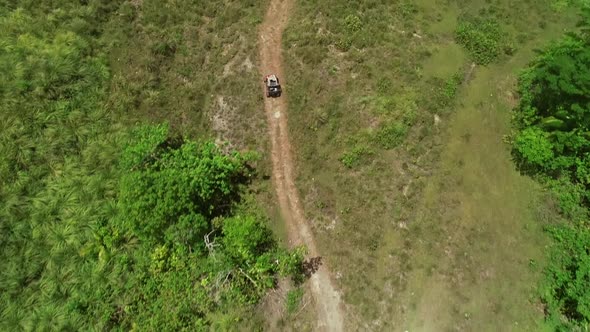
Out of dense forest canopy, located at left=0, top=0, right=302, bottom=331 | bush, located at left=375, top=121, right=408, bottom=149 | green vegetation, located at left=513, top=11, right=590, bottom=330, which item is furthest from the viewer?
bush, located at left=375, top=121, right=408, bottom=149

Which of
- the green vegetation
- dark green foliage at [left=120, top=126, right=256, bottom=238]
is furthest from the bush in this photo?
dark green foliage at [left=120, top=126, right=256, bottom=238]

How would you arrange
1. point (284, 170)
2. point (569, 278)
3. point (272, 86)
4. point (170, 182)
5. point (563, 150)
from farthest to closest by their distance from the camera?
point (272, 86) → point (284, 170) → point (563, 150) → point (170, 182) → point (569, 278)

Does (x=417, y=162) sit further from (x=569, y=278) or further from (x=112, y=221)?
(x=112, y=221)

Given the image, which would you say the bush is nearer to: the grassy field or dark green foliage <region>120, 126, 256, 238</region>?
the grassy field

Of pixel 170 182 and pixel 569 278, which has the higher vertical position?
pixel 170 182

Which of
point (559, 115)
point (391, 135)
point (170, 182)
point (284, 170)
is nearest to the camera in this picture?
point (170, 182)

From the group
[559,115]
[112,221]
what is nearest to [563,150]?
[559,115]

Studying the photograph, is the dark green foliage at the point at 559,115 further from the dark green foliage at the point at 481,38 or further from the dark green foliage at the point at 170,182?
the dark green foliage at the point at 170,182
